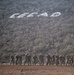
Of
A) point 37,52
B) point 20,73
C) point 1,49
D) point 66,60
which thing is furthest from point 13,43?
point 20,73

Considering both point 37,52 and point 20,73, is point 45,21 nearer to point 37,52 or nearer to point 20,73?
point 37,52

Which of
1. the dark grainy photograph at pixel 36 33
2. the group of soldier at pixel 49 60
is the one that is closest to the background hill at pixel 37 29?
the dark grainy photograph at pixel 36 33

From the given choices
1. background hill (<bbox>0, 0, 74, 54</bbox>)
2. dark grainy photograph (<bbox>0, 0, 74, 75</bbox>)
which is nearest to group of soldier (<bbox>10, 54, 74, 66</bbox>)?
dark grainy photograph (<bbox>0, 0, 74, 75</bbox>)

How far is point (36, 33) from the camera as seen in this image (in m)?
33.2

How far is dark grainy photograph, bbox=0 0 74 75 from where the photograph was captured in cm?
2267

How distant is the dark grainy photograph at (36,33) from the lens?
893 inches

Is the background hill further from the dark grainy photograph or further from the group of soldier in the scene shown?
the group of soldier

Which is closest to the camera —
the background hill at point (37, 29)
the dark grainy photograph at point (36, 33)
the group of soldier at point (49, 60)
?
the group of soldier at point (49, 60)

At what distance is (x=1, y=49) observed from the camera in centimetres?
2936

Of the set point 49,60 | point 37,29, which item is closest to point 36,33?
point 37,29

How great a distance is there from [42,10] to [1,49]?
48.1 feet

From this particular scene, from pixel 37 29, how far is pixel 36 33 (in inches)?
46.7

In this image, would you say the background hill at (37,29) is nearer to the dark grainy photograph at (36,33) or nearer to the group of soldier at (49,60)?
the dark grainy photograph at (36,33)

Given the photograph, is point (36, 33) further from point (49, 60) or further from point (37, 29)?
point (49, 60)
